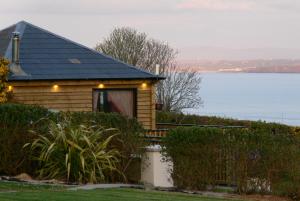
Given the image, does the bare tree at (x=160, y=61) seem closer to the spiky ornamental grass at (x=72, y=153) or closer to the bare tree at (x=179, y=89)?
the bare tree at (x=179, y=89)

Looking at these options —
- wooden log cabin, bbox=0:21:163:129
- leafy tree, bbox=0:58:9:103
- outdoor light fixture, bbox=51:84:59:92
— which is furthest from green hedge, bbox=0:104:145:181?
outdoor light fixture, bbox=51:84:59:92

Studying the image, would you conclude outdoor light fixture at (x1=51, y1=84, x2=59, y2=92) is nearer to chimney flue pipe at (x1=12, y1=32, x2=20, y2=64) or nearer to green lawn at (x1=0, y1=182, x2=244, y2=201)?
chimney flue pipe at (x1=12, y1=32, x2=20, y2=64)

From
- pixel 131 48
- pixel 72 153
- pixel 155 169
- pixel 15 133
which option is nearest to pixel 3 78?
pixel 15 133

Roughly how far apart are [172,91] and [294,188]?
48.0 meters

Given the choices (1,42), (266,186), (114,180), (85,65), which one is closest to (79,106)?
(85,65)

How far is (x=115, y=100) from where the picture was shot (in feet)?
100

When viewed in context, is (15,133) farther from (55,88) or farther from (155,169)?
(55,88)

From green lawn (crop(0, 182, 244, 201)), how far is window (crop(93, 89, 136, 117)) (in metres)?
13.9

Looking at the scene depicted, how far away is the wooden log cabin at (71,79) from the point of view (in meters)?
28.6

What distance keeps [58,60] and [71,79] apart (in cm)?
185

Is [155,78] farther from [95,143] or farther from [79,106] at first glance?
[95,143]

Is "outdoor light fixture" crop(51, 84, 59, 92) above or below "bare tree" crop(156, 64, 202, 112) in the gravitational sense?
below

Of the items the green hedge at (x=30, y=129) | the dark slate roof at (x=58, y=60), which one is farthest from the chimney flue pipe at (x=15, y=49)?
the green hedge at (x=30, y=129)

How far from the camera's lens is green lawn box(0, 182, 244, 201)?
43.1ft
